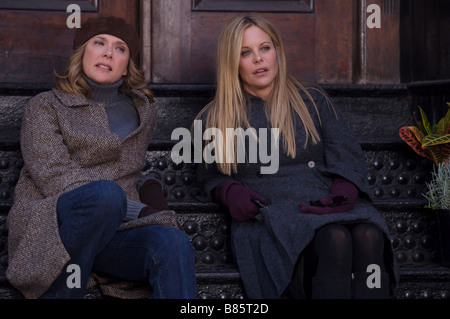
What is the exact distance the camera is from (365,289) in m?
1.92

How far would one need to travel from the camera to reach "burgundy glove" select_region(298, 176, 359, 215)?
2111 mm

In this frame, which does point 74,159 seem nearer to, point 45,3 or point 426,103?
point 45,3

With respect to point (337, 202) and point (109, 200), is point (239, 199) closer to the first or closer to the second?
point (337, 202)

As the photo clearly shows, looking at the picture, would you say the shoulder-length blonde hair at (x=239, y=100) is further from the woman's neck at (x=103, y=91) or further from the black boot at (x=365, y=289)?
the black boot at (x=365, y=289)

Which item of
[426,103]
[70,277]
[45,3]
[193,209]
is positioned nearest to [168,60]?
[45,3]

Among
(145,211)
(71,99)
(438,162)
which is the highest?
(71,99)

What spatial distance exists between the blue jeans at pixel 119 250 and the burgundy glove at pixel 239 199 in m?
0.31

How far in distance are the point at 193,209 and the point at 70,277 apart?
24.9 inches

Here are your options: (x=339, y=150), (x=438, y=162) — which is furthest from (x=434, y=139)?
(x=339, y=150)

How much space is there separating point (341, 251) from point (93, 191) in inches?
31.8

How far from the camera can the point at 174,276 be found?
1824mm

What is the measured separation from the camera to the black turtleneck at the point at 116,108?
2.32m

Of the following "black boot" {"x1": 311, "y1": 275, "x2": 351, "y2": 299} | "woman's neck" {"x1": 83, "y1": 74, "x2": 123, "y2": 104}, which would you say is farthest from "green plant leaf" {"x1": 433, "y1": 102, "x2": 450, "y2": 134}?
"woman's neck" {"x1": 83, "y1": 74, "x2": 123, "y2": 104}

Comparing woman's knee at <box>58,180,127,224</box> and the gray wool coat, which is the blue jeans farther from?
the gray wool coat
